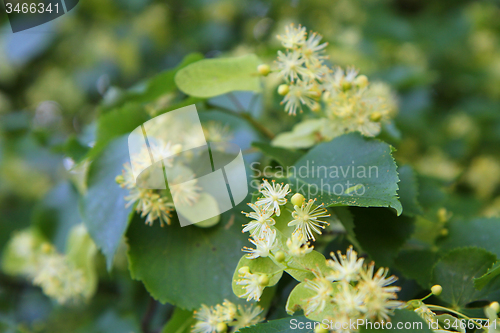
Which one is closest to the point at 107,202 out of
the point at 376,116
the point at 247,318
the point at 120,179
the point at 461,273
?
the point at 120,179

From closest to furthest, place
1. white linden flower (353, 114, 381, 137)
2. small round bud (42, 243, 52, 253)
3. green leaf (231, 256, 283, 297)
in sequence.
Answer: green leaf (231, 256, 283, 297)
white linden flower (353, 114, 381, 137)
small round bud (42, 243, 52, 253)

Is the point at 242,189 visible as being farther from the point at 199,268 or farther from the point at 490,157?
the point at 490,157

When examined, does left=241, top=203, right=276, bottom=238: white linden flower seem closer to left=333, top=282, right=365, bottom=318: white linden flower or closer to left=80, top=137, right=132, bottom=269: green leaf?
left=333, top=282, right=365, bottom=318: white linden flower

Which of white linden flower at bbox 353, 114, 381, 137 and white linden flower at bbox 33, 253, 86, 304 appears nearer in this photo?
white linden flower at bbox 353, 114, 381, 137

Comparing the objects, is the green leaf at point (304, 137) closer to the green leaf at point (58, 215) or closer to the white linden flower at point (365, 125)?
the white linden flower at point (365, 125)

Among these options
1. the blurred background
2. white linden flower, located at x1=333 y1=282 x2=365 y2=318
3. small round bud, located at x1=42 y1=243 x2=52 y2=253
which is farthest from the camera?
the blurred background

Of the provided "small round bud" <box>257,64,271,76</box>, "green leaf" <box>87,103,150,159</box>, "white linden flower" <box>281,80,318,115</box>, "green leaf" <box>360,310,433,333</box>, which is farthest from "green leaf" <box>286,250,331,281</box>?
"green leaf" <box>87,103,150,159</box>
